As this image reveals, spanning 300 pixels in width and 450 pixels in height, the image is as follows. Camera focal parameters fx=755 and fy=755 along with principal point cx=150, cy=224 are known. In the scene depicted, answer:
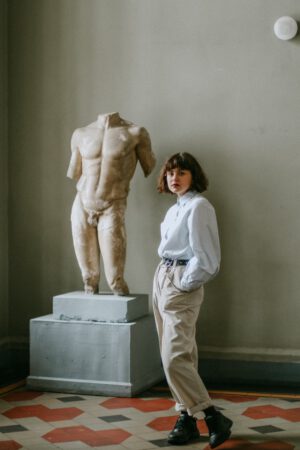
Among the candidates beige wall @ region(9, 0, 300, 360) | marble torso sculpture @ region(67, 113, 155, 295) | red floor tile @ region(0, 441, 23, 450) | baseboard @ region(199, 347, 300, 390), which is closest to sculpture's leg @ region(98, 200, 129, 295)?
marble torso sculpture @ region(67, 113, 155, 295)

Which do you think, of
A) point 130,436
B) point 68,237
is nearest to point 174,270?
point 130,436

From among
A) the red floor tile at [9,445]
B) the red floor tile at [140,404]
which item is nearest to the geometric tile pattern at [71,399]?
the red floor tile at [140,404]

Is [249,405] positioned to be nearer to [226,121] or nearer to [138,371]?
[138,371]

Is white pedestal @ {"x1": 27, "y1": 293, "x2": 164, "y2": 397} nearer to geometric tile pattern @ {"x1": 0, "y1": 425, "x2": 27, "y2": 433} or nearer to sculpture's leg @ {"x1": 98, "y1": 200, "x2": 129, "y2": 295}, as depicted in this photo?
sculpture's leg @ {"x1": 98, "y1": 200, "x2": 129, "y2": 295}

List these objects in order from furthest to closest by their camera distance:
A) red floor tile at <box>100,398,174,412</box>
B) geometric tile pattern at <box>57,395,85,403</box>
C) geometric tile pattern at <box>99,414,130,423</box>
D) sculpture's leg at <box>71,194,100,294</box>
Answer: sculpture's leg at <box>71,194,100,294</box>, geometric tile pattern at <box>57,395,85,403</box>, red floor tile at <box>100,398,174,412</box>, geometric tile pattern at <box>99,414,130,423</box>

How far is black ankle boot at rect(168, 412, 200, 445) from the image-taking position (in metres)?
4.11

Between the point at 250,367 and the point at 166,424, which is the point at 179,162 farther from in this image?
the point at 250,367

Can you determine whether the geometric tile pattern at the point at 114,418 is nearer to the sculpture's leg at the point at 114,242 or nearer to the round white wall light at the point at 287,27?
the sculpture's leg at the point at 114,242

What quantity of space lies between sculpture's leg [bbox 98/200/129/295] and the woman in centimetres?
121

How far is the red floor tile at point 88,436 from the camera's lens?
4.19 m

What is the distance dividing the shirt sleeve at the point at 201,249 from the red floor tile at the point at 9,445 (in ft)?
4.12

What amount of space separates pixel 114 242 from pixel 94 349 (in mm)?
766

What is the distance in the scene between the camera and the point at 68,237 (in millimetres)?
6168

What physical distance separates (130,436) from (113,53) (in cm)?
309
